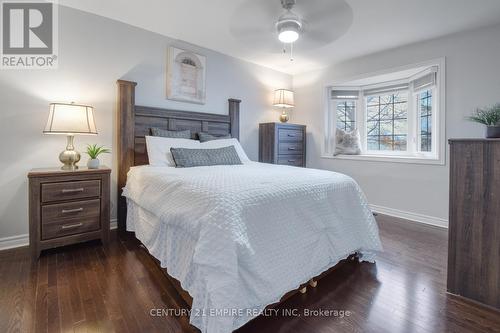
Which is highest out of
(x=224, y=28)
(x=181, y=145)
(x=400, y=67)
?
(x=224, y=28)

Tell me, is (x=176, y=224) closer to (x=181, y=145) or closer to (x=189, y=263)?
(x=189, y=263)

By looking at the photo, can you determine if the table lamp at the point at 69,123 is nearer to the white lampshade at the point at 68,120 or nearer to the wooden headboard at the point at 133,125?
the white lampshade at the point at 68,120

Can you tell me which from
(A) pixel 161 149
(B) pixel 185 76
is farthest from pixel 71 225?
(B) pixel 185 76

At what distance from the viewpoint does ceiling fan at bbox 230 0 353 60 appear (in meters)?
2.32

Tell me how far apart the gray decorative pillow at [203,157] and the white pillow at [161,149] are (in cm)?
15

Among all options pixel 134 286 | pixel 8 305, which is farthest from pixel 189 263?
pixel 8 305

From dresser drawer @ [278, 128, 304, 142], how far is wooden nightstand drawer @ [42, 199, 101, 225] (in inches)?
104

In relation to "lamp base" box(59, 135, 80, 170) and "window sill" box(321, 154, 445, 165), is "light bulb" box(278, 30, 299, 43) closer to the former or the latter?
"window sill" box(321, 154, 445, 165)

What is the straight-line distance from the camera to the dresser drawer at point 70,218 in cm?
211

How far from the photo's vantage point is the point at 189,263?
138 cm

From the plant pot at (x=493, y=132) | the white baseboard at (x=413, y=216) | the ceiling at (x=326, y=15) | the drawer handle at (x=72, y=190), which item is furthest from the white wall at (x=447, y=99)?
the drawer handle at (x=72, y=190)

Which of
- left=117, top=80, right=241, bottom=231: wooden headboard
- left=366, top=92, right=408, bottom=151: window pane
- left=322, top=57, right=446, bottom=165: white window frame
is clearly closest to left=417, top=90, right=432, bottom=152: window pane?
left=322, top=57, right=446, bottom=165: white window frame

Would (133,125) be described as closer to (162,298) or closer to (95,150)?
(95,150)

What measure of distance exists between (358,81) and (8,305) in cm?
448
